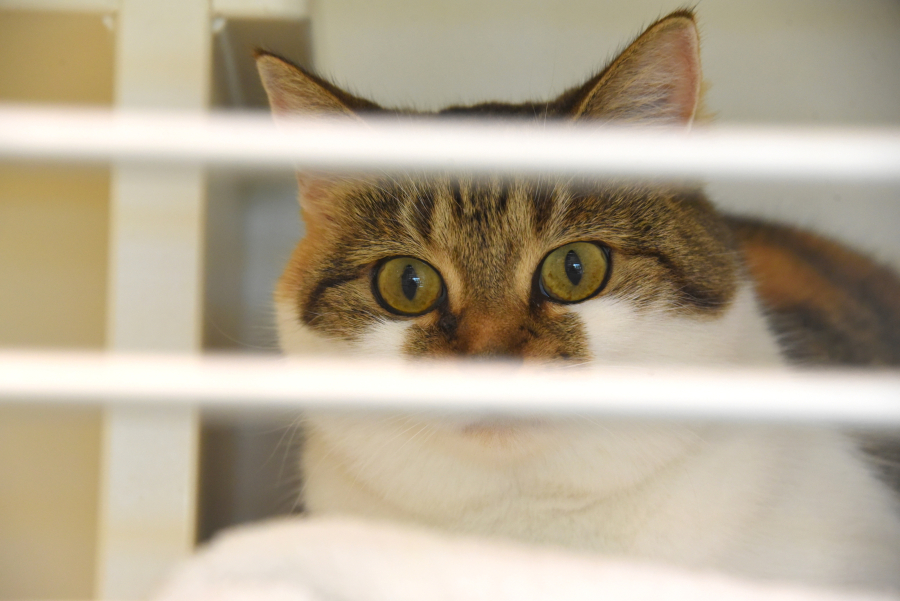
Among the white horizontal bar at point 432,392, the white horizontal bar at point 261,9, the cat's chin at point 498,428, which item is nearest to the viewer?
the white horizontal bar at point 432,392

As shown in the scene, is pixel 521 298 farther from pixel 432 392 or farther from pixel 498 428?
pixel 432 392

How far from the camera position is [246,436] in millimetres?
1445

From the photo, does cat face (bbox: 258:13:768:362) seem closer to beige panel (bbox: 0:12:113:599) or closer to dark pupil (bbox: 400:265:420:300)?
dark pupil (bbox: 400:265:420:300)

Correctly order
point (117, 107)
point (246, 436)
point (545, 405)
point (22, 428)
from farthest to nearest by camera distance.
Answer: point (246, 436), point (22, 428), point (117, 107), point (545, 405)

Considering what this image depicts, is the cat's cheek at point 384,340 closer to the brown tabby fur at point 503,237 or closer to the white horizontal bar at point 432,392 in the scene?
the brown tabby fur at point 503,237

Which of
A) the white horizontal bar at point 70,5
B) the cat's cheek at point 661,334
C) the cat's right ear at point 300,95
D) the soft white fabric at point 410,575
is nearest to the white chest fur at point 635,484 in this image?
the cat's cheek at point 661,334

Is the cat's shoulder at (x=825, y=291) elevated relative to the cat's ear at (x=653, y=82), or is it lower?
lower

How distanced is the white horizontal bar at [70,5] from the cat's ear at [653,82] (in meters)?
0.69

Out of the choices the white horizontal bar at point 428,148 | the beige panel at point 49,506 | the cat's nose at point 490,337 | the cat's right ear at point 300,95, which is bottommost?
the beige panel at point 49,506

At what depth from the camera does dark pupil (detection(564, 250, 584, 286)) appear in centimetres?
103

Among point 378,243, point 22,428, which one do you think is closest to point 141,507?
point 22,428

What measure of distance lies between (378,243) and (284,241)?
46cm

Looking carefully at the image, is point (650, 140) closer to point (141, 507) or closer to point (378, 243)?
point (378, 243)

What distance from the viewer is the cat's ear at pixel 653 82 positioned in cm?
100
